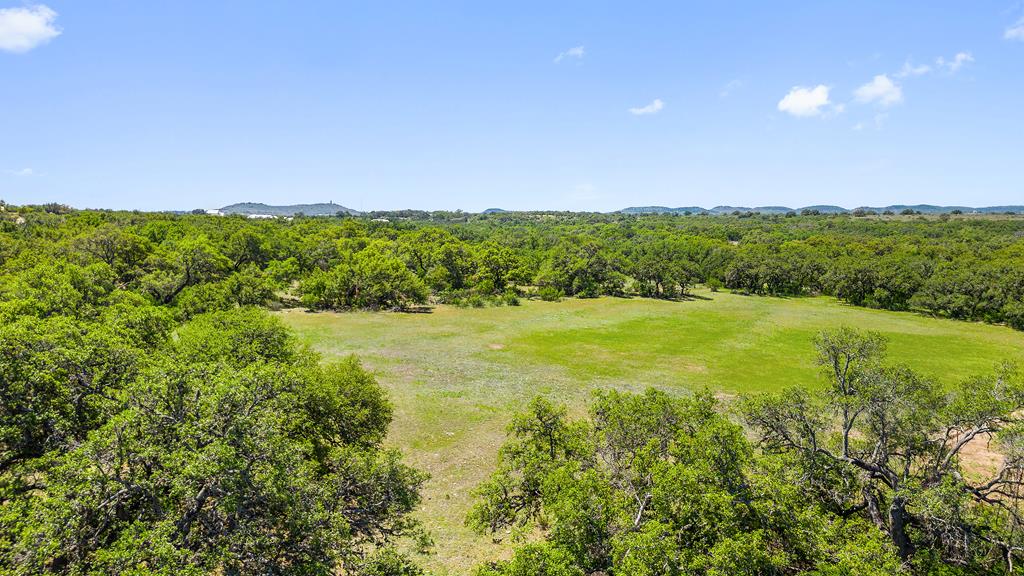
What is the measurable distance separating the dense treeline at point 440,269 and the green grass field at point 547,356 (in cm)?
696

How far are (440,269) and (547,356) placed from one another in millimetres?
47307

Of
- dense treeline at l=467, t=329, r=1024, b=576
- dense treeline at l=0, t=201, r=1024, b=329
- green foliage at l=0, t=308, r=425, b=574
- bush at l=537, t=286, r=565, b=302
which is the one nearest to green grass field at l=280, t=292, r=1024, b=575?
bush at l=537, t=286, r=565, b=302

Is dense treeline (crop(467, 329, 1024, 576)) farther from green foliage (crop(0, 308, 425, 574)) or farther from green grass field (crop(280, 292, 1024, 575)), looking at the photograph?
green grass field (crop(280, 292, 1024, 575))

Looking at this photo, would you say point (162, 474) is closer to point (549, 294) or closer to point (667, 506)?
point (667, 506)

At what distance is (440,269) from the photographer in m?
99.1

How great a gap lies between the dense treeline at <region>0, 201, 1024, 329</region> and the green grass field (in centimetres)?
696

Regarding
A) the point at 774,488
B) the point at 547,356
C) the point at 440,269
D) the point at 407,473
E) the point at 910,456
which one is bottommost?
the point at 547,356

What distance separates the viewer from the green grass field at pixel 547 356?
1278 inches

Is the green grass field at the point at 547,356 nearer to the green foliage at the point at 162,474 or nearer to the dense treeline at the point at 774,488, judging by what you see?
the green foliage at the point at 162,474

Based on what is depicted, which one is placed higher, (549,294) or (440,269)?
(440,269)

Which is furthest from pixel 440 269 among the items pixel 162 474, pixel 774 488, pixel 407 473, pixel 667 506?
pixel 774 488

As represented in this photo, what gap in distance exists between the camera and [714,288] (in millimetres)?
120500

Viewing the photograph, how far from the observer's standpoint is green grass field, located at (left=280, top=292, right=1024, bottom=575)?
32.5 metres

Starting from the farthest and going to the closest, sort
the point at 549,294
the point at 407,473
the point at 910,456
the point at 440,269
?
the point at 549,294
the point at 440,269
the point at 407,473
the point at 910,456
